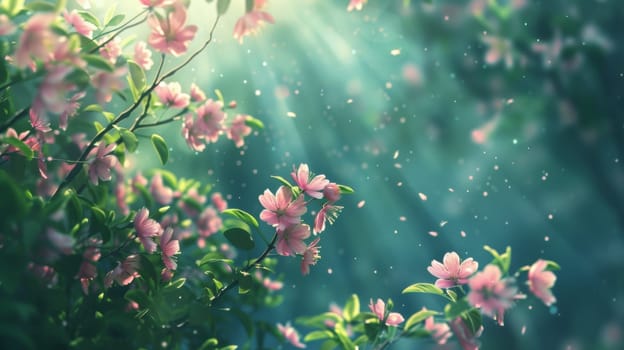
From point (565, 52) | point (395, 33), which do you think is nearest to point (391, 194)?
point (395, 33)

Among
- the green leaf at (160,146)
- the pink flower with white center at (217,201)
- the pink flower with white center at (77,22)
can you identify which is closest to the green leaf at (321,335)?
the green leaf at (160,146)

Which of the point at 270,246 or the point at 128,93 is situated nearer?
the point at 270,246

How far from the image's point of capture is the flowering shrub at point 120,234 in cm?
60

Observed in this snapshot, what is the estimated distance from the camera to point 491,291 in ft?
2.29

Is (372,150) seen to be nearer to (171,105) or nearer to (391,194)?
(391,194)

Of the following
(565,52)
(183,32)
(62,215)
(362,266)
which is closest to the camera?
(62,215)

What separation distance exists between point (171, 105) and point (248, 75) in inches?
41.2

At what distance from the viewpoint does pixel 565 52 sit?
186 cm

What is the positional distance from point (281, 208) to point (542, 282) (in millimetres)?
383

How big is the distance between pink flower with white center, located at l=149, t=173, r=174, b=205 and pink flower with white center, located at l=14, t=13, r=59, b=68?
2.76 feet

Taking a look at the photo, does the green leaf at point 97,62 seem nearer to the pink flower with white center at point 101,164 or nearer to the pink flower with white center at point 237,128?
the pink flower with white center at point 101,164

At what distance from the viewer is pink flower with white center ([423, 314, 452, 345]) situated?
742 millimetres

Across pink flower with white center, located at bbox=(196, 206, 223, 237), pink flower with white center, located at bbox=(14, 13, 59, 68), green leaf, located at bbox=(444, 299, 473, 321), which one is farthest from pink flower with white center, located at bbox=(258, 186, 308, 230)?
pink flower with white center, located at bbox=(196, 206, 223, 237)

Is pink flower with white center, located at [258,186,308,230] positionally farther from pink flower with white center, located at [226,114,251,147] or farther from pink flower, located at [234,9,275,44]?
pink flower with white center, located at [226,114,251,147]
